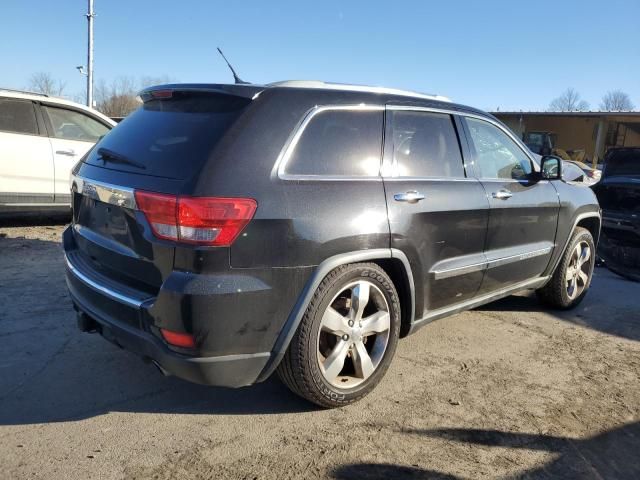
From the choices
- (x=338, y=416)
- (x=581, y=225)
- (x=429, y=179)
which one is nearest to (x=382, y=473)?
(x=338, y=416)

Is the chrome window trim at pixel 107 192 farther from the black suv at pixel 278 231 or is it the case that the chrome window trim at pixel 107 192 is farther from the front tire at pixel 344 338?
the front tire at pixel 344 338

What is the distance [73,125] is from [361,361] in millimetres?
6005

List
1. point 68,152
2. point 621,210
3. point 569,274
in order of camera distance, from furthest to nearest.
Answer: point 68,152
point 621,210
point 569,274

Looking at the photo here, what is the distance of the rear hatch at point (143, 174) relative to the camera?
106 inches

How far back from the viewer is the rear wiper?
2950 mm

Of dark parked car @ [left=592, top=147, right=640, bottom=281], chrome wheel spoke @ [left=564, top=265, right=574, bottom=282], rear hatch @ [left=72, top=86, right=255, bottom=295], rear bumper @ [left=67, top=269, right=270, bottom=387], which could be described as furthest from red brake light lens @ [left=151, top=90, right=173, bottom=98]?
dark parked car @ [left=592, top=147, right=640, bottom=281]

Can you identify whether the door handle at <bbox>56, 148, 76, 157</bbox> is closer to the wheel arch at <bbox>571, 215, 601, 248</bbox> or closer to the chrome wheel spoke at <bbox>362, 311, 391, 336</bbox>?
the chrome wheel spoke at <bbox>362, 311, 391, 336</bbox>

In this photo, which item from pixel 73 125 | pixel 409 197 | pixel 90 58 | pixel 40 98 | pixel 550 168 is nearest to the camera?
pixel 409 197

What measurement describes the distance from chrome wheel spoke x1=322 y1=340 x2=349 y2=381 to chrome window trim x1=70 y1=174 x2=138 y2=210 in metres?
1.31

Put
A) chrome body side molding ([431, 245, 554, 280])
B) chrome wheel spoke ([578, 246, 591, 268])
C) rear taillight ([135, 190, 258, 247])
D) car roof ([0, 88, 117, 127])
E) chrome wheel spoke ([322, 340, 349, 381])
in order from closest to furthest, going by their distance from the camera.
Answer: rear taillight ([135, 190, 258, 247]) < chrome wheel spoke ([322, 340, 349, 381]) < chrome body side molding ([431, 245, 554, 280]) < chrome wheel spoke ([578, 246, 591, 268]) < car roof ([0, 88, 117, 127])

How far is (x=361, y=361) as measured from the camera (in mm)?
3238

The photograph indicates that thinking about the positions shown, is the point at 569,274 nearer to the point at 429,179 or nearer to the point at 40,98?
the point at 429,179

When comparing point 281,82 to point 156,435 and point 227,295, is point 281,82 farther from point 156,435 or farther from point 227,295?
point 156,435

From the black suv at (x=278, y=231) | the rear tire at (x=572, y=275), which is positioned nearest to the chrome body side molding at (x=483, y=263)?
the black suv at (x=278, y=231)
